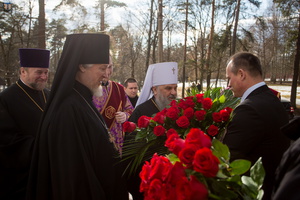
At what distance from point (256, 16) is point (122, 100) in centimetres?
1906

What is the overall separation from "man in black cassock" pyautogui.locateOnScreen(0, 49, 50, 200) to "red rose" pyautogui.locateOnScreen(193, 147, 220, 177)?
7.62ft

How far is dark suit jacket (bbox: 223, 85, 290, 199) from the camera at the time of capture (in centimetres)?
209

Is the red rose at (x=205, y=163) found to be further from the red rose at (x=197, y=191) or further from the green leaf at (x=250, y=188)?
the green leaf at (x=250, y=188)

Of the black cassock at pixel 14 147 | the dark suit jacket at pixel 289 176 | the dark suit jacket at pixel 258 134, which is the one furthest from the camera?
the black cassock at pixel 14 147

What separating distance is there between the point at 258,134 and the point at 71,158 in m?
1.55

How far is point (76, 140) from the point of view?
204 centimetres

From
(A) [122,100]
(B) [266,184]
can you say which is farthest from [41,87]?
(B) [266,184]

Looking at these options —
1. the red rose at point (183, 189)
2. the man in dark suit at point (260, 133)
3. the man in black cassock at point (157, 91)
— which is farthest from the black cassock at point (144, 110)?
the red rose at point (183, 189)

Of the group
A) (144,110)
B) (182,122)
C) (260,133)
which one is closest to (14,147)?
(144,110)

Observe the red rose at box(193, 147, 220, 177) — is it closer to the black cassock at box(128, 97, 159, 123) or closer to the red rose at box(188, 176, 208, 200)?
the red rose at box(188, 176, 208, 200)

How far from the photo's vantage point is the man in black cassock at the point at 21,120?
111 inches

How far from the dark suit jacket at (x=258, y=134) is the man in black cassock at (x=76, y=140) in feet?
3.57

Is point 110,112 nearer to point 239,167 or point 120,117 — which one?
point 120,117

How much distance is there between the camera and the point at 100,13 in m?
20.7
